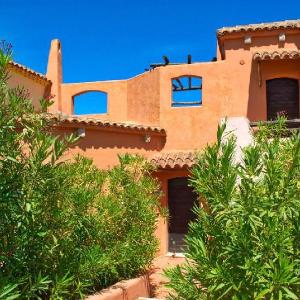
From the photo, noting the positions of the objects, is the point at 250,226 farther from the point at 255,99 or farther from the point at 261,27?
the point at 261,27

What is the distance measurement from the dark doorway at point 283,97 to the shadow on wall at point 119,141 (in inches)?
158

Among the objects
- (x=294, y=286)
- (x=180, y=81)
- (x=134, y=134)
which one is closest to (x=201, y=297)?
(x=294, y=286)

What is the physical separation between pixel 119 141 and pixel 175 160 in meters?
1.90

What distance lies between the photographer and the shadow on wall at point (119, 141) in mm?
11258

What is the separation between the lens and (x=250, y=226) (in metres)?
4.72

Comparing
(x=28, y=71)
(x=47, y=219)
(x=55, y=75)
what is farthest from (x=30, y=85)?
(x=47, y=219)

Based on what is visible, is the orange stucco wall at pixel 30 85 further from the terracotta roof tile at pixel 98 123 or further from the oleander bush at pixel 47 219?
the oleander bush at pixel 47 219

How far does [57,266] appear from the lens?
601 cm

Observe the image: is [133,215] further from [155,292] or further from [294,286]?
[294,286]

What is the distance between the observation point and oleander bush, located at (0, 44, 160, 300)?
4.79 m

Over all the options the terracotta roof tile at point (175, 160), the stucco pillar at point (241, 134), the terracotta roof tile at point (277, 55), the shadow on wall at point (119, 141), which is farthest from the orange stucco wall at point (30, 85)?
the stucco pillar at point (241, 134)

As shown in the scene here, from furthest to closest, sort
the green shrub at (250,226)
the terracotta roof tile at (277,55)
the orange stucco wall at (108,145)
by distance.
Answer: the terracotta roof tile at (277,55)
the orange stucco wall at (108,145)
the green shrub at (250,226)

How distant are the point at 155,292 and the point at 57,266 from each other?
12.3 ft

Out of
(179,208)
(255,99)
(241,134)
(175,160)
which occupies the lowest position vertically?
(179,208)
